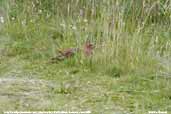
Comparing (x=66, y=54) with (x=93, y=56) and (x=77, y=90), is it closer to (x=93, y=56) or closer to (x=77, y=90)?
(x=93, y=56)

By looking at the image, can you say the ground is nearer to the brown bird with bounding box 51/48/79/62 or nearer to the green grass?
the green grass

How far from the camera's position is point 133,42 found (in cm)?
413

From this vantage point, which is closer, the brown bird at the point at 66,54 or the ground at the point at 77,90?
the ground at the point at 77,90

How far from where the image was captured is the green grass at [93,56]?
3316mm

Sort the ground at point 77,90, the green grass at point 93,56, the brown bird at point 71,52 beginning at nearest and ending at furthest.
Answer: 1. the ground at point 77,90
2. the green grass at point 93,56
3. the brown bird at point 71,52

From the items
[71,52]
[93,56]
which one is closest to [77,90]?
[93,56]

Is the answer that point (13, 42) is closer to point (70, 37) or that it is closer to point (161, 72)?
point (70, 37)

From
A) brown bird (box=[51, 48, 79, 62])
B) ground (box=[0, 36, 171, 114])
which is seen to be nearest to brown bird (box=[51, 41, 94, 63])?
brown bird (box=[51, 48, 79, 62])

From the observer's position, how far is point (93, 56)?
13.2 ft

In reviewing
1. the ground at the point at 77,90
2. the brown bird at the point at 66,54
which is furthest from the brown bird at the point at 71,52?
the ground at the point at 77,90

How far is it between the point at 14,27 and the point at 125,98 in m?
→ 2.03

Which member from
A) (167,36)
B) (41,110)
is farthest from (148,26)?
(41,110)

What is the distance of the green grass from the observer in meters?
3.32

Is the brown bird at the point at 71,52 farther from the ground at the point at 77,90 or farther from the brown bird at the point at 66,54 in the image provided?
the ground at the point at 77,90
